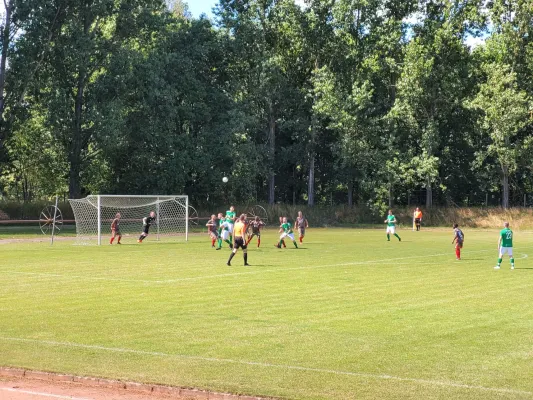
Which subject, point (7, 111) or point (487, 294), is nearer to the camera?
point (487, 294)

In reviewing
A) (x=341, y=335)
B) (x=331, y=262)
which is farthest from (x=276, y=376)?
(x=331, y=262)

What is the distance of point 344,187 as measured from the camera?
283 feet

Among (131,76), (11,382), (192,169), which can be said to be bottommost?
(11,382)

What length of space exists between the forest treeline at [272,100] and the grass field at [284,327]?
39898mm

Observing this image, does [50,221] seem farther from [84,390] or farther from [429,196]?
[84,390]

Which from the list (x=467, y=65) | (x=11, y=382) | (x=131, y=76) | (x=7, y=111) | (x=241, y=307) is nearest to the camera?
(x=11, y=382)

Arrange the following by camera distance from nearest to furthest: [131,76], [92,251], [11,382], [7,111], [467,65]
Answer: [11,382] < [92,251] < [7,111] < [131,76] < [467,65]

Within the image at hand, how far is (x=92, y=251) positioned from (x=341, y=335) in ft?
79.7

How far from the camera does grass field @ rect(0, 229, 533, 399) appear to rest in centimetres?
1115

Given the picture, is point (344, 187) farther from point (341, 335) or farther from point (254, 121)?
point (341, 335)

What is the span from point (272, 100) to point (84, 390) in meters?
71.9

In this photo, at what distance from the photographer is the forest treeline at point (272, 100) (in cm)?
6644

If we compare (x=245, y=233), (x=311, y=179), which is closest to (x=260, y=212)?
(x=311, y=179)

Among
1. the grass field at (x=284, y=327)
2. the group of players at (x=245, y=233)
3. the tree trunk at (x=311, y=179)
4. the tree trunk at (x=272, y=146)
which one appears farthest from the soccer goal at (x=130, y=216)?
the tree trunk at (x=311, y=179)
